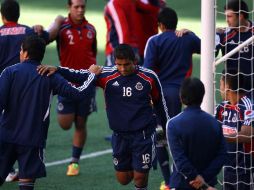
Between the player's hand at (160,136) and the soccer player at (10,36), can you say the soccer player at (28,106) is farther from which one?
the soccer player at (10,36)

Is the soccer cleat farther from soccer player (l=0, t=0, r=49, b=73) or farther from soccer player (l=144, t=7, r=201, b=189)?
soccer player (l=0, t=0, r=49, b=73)

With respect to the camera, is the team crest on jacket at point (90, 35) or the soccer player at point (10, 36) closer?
the soccer player at point (10, 36)

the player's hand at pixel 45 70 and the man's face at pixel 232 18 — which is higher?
the man's face at pixel 232 18

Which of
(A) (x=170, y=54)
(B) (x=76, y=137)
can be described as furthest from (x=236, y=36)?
(B) (x=76, y=137)

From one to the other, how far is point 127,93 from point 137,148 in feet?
1.84

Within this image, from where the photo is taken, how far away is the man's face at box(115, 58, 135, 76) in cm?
859

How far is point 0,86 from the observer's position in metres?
8.24

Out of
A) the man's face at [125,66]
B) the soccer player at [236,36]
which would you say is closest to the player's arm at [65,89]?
the man's face at [125,66]

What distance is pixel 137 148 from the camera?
8.79 metres

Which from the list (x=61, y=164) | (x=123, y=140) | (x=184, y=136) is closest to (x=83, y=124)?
(x=61, y=164)

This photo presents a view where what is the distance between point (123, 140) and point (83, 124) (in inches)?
101

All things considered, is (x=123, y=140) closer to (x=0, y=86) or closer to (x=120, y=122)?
(x=120, y=122)

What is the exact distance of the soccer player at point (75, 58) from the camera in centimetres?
1121

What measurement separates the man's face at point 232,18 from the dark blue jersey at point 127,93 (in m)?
1.77
